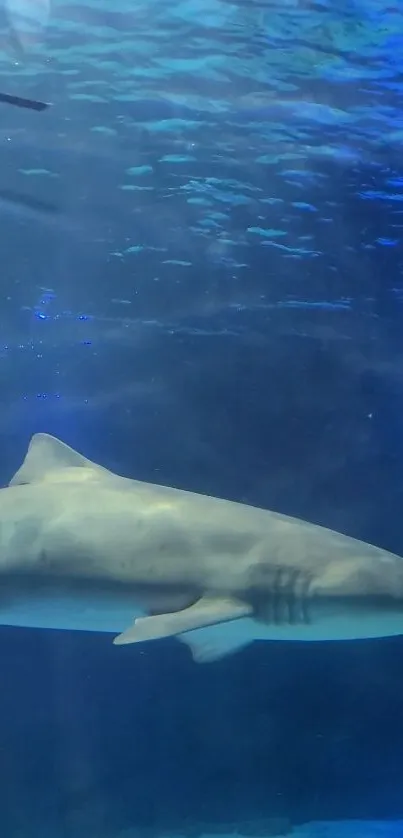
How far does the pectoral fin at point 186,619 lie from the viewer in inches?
146

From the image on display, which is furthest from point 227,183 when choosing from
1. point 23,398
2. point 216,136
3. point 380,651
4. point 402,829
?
point 402,829

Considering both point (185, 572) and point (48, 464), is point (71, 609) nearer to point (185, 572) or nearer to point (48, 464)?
point (185, 572)

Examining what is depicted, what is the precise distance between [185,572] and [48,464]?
1402 millimetres

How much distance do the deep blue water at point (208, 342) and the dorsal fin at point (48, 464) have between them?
4.36 m

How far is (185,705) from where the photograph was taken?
9266 millimetres

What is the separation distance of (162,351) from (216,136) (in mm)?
2892

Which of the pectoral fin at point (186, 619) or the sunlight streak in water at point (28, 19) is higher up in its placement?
the sunlight streak in water at point (28, 19)

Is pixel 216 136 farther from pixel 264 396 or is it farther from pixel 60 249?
pixel 264 396

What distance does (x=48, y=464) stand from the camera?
17.0ft

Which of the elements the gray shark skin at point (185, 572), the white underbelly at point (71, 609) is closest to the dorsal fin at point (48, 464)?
the gray shark skin at point (185, 572)

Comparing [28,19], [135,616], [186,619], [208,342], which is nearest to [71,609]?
[135,616]

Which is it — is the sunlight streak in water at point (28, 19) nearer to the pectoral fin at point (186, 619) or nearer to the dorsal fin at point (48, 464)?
the dorsal fin at point (48, 464)

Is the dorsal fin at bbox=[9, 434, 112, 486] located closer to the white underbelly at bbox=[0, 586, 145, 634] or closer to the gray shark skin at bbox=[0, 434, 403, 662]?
the gray shark skin at bbox=[0, 434, 403, 662]

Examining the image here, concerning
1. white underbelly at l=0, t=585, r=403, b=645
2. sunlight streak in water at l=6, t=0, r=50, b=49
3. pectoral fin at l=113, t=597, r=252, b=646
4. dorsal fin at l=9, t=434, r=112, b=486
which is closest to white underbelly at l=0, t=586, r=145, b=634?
white underbelly at l=0, t=585, r=403, b=645
